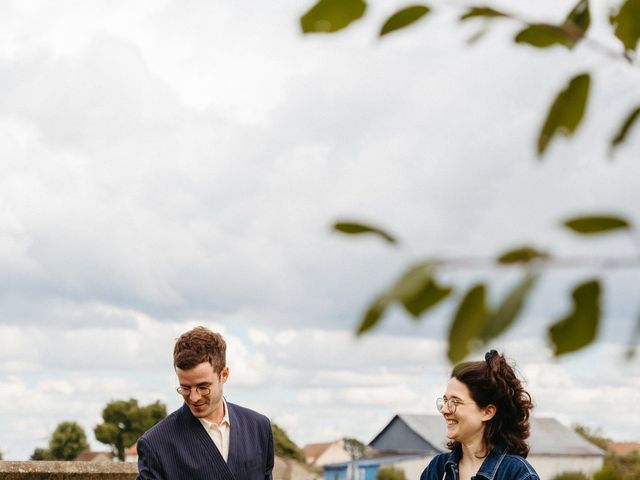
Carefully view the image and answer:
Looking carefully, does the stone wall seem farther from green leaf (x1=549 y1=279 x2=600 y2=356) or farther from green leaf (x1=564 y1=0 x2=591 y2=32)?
green leaf (x1=549 y1=279 x2=600 y2=356)

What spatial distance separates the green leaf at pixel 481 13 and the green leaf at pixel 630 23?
0.20 m

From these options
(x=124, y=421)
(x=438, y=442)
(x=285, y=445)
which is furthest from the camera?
(x=438, y=442)

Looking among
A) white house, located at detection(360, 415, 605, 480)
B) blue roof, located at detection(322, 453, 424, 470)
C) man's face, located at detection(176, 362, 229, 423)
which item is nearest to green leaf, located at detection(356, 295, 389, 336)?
man's face, located at detection(176, 362, 229, 423)

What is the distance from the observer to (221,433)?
15.7 feet

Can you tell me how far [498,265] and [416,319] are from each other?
3.3 inches

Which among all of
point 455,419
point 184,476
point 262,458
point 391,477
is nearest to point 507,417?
point 455,419

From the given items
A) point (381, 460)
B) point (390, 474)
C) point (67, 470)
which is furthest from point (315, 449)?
point (67, 470)

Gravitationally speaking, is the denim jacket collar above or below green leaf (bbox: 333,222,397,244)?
above

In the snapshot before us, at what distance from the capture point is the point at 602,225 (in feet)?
2.62

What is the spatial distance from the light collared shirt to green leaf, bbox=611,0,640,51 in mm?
3830

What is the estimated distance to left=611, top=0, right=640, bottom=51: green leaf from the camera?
118cm

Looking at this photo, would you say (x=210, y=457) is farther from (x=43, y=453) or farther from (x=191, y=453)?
(x=43, y=453)

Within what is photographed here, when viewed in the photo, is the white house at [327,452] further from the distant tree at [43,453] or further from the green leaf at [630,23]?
the green leaf at [630,23]

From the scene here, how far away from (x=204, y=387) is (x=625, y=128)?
3.74m
